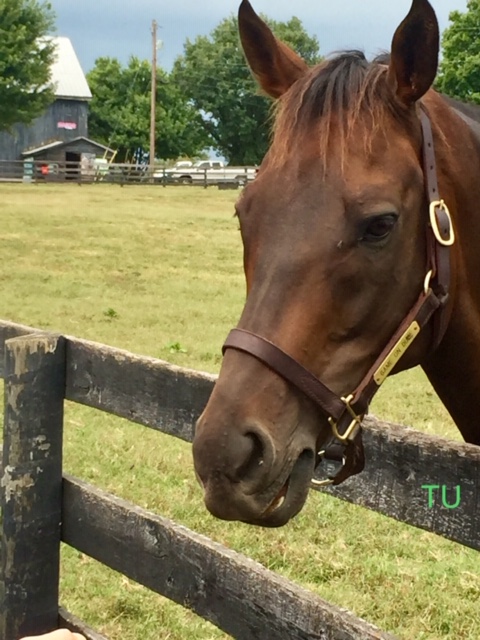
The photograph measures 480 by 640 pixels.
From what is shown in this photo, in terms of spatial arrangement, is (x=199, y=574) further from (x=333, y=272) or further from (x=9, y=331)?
(x=9, y=331)

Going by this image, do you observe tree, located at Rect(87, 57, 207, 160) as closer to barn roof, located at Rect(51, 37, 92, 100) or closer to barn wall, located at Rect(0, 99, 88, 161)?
barn roof, located at Rect(51, 37, 92, 100)

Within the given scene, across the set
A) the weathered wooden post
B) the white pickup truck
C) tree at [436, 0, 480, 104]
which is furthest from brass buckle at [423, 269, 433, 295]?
the white pickup truck

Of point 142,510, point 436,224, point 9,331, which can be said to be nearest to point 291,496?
point 436,224

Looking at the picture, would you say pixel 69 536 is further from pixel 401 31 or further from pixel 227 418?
pixel 401 31

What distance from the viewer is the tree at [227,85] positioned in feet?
186

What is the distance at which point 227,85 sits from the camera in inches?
2388

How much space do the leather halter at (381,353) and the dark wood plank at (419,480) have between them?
0.55 ft

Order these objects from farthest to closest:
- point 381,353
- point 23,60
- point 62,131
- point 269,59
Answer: point 62,131 → point 23,60 → point 269,59 → point 381,353

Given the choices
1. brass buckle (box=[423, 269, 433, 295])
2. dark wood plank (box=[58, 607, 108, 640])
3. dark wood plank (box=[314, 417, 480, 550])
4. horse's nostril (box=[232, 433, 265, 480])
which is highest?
brass buckle (box=[423, 269, 433, 295])

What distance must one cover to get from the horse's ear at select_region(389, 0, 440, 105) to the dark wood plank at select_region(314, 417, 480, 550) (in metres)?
0.87

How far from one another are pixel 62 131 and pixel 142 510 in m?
59.2

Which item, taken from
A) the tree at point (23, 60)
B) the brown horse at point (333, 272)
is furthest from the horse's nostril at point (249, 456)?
the tree at point (23, 60)

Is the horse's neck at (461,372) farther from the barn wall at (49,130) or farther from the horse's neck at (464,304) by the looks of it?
the barn wall at (49,130)

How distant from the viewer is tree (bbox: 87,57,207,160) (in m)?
63.8
